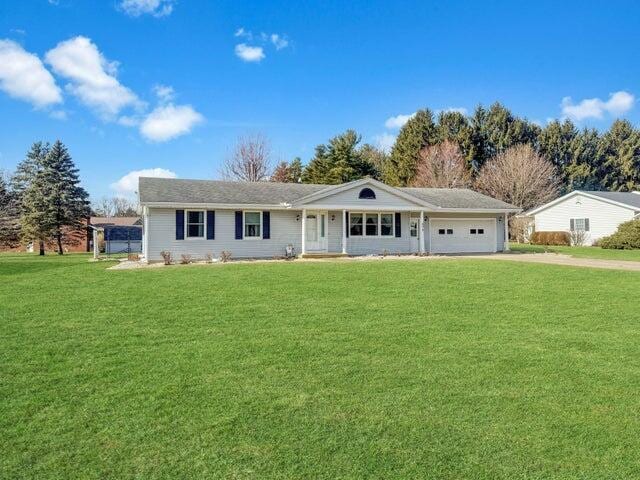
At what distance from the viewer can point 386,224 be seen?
24688 mm

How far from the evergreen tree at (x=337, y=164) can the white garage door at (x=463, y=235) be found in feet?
65.6

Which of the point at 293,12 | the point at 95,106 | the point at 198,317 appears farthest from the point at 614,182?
the point at 198,317

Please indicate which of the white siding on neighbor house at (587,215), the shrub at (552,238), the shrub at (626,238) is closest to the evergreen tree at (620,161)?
the white siding on neighbor house at (587,215)

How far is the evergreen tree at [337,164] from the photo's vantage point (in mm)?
45656

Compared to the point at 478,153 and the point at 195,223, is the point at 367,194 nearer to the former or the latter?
the point at 195,223

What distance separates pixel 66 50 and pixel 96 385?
14.6 metres

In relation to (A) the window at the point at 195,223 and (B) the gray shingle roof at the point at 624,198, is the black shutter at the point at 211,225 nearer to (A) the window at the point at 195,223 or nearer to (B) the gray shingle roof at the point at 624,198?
(A) the window at the point at 195,223

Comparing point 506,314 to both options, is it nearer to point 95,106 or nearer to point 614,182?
point 95,106

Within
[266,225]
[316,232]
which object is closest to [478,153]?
[316,232]

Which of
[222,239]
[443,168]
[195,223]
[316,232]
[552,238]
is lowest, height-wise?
[552,238]

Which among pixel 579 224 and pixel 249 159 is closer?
pixel 579 224

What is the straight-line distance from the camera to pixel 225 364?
5617 mm

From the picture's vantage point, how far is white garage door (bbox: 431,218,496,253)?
26359 millimetres

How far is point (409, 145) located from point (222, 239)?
32.6 meters
